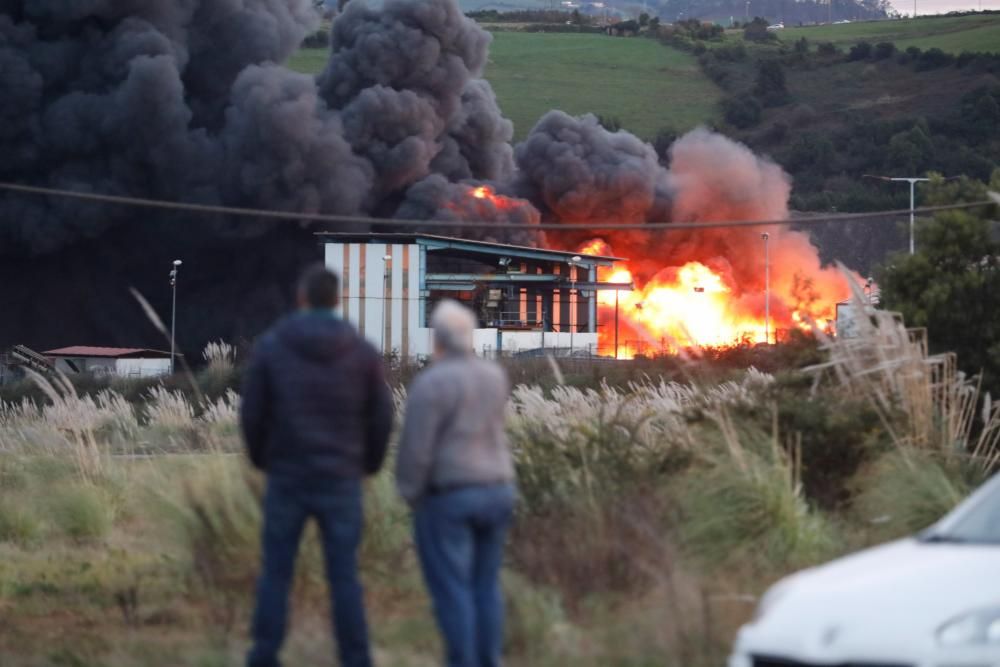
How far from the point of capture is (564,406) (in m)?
16.4

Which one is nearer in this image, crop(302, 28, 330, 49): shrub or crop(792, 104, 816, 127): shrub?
crop(792, 104, 816, 127): shrub

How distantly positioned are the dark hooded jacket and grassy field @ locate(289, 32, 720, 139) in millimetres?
102625

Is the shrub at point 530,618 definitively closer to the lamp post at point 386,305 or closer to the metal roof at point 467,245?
the lamp post at point 386,305

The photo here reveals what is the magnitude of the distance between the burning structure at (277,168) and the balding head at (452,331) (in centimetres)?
4128

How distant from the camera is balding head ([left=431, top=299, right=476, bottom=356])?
7223 millimetres

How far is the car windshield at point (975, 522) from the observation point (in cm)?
721

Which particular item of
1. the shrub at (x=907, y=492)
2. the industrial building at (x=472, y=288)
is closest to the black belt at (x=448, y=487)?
the shrub at (x=907, y=492)

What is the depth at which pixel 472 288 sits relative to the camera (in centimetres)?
5250

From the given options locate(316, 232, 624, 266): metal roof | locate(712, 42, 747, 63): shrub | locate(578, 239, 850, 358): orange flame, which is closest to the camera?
locate(316, 232, 624, 266): metal roof

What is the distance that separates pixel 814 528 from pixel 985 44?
12302 cm

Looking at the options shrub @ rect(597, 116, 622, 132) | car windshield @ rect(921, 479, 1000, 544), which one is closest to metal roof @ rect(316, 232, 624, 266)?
car windshield @ rect(921, 479, 1000, 544)

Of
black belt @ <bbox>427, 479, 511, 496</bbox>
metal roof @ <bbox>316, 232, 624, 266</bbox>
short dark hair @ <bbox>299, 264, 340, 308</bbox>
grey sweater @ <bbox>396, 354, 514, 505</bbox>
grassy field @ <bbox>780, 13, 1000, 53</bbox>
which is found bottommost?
metal roof @ <bbox>316, 232, 624, 266</bbox>

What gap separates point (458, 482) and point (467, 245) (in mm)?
45954

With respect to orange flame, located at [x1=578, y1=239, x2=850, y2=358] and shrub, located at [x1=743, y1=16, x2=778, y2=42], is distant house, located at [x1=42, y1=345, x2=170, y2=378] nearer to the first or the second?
orange flame, located at [x1=578, y1=239, x2=850, y2=358]
